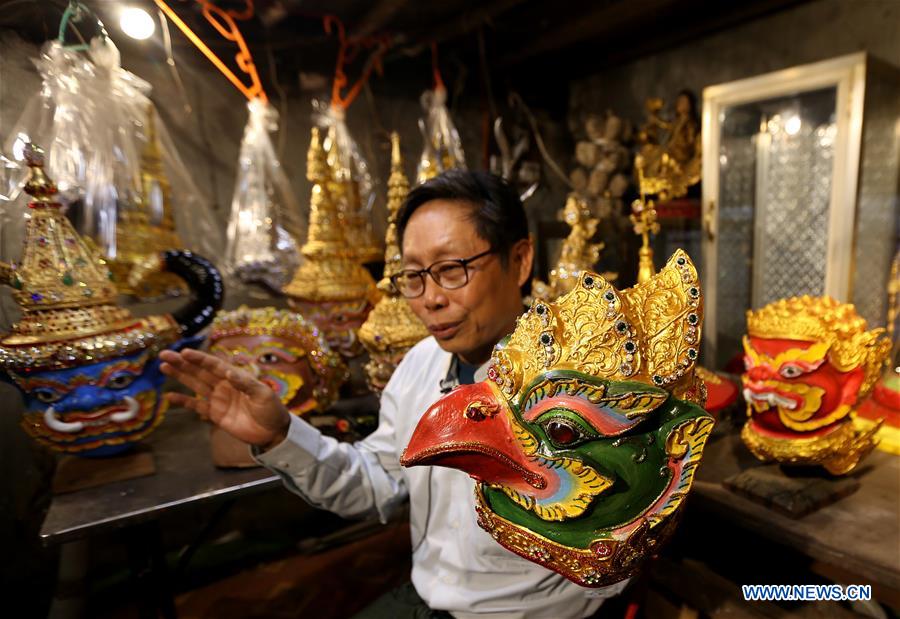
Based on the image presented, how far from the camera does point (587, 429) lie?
63cm

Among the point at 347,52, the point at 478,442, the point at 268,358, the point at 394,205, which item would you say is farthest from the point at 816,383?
the point at 347,52

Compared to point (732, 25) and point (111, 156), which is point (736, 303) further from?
point (111, 156)

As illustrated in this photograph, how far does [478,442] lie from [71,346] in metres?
1.13

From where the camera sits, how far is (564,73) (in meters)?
3.33

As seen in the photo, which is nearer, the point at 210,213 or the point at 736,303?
the point at 210,213

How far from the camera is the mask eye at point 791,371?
1241 mm

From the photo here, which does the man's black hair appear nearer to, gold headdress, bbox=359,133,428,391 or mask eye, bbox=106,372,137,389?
gold headdress, bbox=359,133,428,391

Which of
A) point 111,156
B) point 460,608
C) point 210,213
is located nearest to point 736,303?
point 460,608

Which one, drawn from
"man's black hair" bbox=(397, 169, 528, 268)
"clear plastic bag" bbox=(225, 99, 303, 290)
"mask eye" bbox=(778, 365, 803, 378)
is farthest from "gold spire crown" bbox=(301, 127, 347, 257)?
"mask eye" bbox=(778, 365, 803, 378)

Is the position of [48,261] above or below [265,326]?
above

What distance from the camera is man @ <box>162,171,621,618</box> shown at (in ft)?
3.40

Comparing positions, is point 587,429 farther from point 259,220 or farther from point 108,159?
point 259,220

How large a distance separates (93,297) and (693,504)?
170 cm

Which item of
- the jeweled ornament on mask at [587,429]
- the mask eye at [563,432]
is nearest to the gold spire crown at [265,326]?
the jeweled ornament on mask at [587,429]
